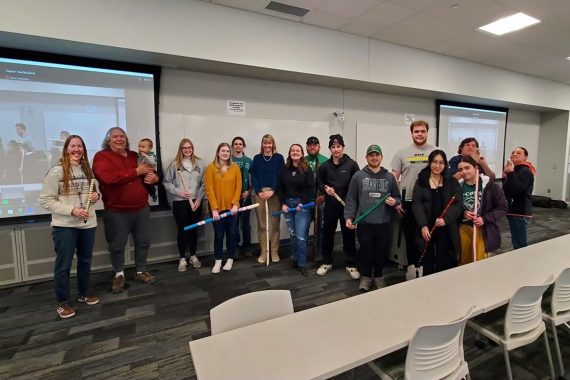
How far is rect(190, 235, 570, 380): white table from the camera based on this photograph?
105 centimetres

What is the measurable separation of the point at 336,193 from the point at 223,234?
1444 millimetres

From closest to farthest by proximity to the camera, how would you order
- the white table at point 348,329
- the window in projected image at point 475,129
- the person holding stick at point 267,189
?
the white table at point 348,329
the person holding stick at point 267,189
the window in projected image at point 475,129

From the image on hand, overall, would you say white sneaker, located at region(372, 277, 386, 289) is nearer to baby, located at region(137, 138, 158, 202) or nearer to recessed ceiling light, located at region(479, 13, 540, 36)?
baby, located at region(137, 138, 158, 202)

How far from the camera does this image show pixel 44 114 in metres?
3.12

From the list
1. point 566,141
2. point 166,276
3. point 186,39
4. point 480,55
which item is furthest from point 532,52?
point 166,276

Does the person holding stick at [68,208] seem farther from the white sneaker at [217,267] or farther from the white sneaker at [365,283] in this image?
the white sneaker at [365,283]

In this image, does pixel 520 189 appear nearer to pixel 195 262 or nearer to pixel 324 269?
pixel 324 269

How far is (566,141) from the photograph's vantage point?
24.8ft

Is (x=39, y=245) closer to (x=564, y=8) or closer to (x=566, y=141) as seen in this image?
(x=564, y=8)

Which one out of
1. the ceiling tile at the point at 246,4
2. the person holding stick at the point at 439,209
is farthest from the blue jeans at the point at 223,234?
the ceiling tile at the point at 246,4

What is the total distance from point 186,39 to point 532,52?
19.0 feet

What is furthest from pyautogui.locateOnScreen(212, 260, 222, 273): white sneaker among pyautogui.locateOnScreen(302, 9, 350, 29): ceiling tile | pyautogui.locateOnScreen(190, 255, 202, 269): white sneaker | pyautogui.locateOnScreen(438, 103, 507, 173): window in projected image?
pyautogui.locateOnScreen(438, 103, 507, 173): window in projected image

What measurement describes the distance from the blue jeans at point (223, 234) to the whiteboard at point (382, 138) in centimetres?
270

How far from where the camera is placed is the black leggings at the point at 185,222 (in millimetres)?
3492
